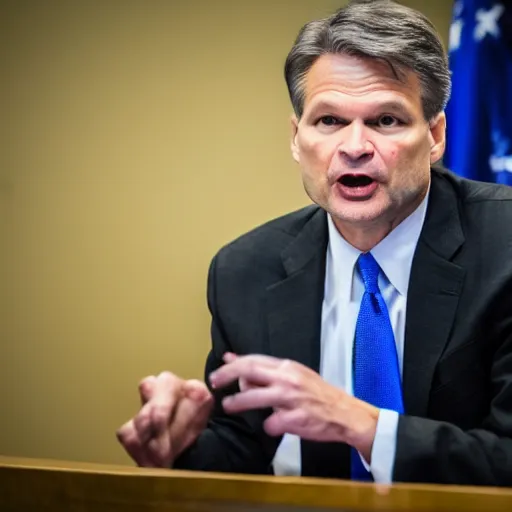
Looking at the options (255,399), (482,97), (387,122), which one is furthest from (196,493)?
(482,97)

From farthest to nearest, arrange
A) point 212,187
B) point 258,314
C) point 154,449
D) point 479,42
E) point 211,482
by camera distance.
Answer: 1. point 212,187
2. point 479,42
3. point 258,314
4. point 154,449
5. point 211,482

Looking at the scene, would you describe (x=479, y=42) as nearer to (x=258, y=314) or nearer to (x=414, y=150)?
(x=414, y=150)

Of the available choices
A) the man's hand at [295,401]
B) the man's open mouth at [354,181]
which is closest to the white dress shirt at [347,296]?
the man's open mouth at [354,181]

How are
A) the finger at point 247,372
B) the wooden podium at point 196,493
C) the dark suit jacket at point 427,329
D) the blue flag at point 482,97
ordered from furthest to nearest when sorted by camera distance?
the blue flag at point 482,97 → the dark suit jacket at point 427,329 → the finger at point 247,372 → the wooden podium at point 196,493

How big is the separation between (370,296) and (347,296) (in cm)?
4

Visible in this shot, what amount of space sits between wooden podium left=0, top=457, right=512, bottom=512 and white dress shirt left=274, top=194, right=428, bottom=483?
575 millimetres

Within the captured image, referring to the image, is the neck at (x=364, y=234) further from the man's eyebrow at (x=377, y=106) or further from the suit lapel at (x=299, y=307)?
the man's eyebrow at (x=377, y=106)

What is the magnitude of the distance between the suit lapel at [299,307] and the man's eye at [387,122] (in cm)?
20

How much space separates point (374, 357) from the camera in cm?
123

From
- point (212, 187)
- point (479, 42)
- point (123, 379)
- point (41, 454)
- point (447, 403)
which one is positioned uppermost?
point (479, 42)

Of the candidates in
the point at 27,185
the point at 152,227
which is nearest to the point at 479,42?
the point at 152,227

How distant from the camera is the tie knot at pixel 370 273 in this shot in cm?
126

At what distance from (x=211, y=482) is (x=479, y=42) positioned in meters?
1.24

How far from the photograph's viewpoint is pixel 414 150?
1209 millimetres
